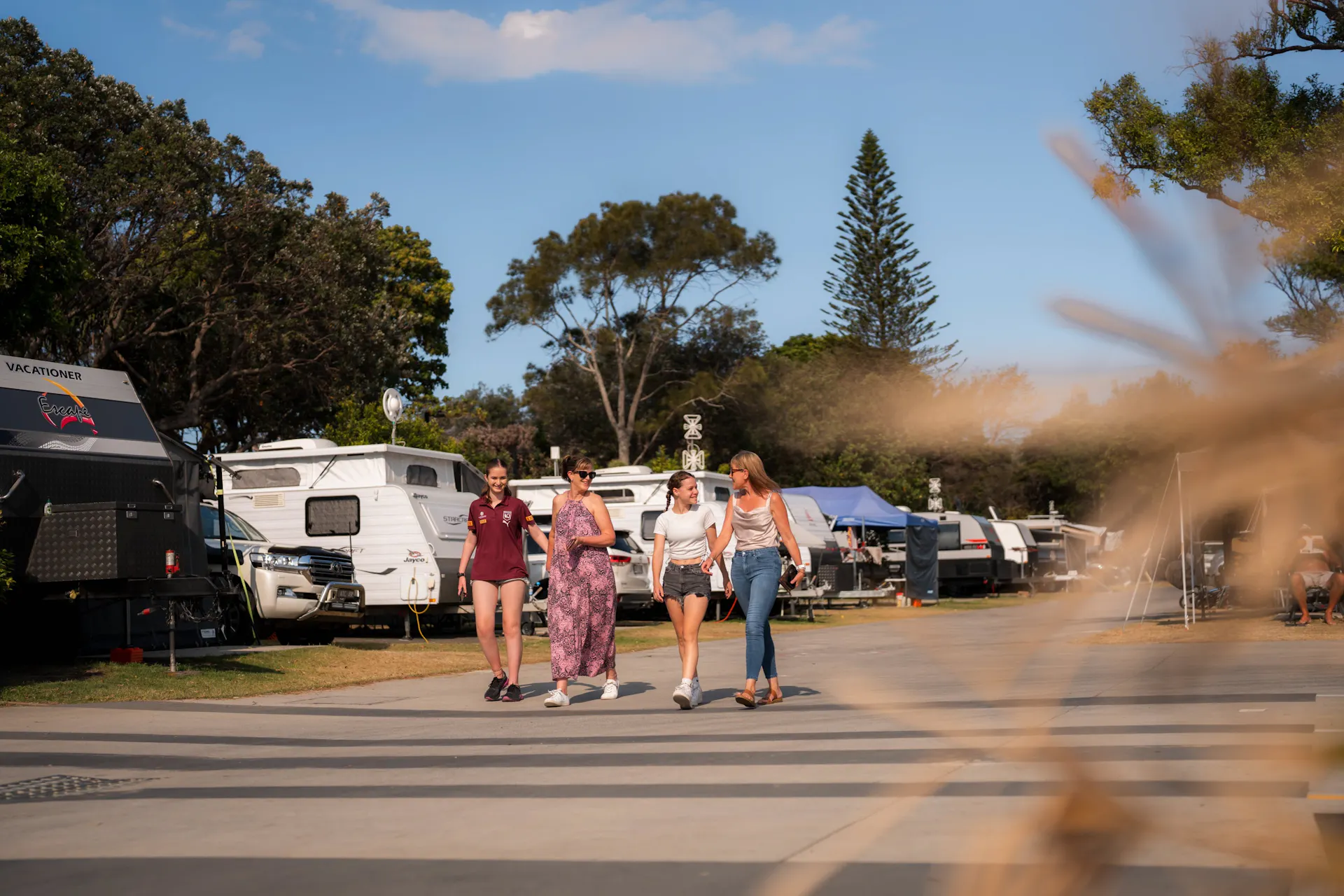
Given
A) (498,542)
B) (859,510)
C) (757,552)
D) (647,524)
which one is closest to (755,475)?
(757,552)

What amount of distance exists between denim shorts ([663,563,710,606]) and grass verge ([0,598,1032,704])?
1.56m

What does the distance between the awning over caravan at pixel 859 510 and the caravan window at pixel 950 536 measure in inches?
179

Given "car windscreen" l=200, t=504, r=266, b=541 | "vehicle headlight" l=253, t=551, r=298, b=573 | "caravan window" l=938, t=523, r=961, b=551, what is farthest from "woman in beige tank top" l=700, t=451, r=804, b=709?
"caravan window" l=938, t=523, r=961, b=551

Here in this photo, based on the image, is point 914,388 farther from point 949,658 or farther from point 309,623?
point 309,623

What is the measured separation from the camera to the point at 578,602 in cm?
1075

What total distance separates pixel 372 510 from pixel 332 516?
719 mm

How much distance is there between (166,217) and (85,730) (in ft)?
80.0

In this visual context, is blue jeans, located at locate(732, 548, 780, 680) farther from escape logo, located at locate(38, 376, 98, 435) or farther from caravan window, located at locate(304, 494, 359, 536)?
caravan window, located at locate(304, 494, 359, 536)

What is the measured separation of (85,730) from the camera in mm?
8852

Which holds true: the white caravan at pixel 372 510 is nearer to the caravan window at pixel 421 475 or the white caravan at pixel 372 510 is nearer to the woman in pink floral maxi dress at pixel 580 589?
the caravan window at pixel 421 475

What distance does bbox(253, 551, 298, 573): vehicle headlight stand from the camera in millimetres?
17016

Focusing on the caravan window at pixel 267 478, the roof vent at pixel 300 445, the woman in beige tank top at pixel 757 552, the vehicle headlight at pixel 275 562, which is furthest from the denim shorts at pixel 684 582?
the caravan window at pixel 267 478

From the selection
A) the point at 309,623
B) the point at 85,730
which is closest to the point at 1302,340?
the point at 85,730

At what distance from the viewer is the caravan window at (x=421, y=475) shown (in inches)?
811
